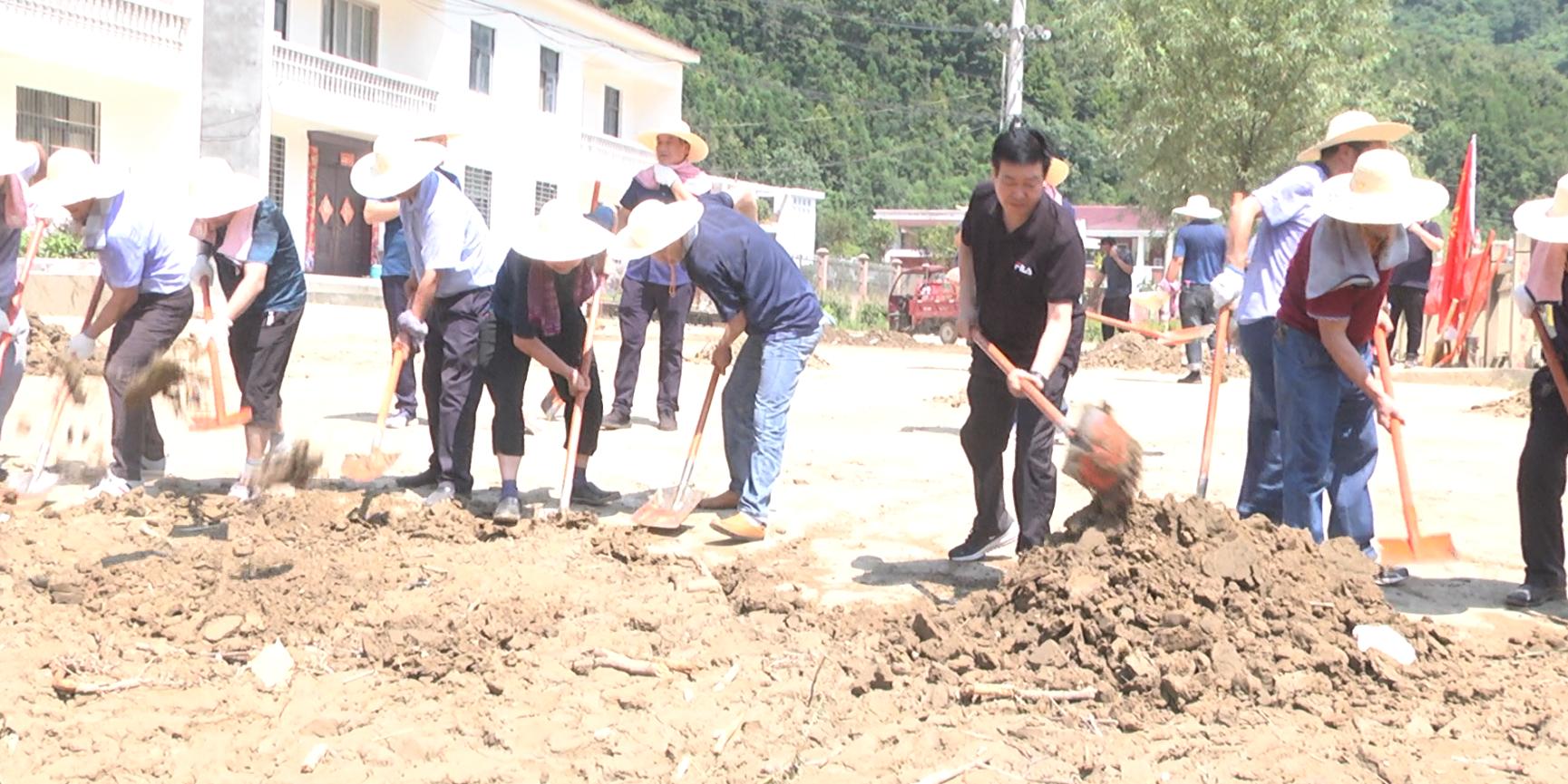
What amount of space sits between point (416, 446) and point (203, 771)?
4798 mm

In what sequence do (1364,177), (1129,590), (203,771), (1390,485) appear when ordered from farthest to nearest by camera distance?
(1390,485) < (1364,177) < (1129,590) < (203,771)

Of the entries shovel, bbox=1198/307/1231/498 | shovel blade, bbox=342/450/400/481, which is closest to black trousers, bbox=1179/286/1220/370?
shovel, bbox=1198/307/1231/498

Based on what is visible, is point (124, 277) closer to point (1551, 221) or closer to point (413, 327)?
point (413, 327)

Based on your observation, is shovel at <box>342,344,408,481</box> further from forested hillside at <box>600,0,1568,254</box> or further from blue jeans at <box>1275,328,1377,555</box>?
forested hillside at <box>600,0,1568,254</box>

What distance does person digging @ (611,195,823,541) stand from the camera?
21.0 ft

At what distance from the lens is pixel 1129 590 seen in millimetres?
4820

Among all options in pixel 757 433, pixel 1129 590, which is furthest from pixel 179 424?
pixel 1129 590

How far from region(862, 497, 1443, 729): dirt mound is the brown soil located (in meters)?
0.01

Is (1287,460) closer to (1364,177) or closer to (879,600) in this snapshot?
(1364,177)

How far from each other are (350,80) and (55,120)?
5.85 meters

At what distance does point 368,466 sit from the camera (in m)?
6.98

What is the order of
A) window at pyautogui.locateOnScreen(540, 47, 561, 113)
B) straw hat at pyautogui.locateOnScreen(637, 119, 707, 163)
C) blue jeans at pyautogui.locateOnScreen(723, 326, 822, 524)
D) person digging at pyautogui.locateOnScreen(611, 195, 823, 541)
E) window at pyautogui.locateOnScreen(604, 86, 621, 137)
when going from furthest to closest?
window at pyautogui.locateOnScreen(604, 86, 621, 137), window at pyautogui.locateOnScreen(540, 47, 561, 113), straw hat at pyautogui.locateOnScreen(637, 119, 707, 163), blue jeans at pyautogui.locateOnScreen(723, 326, 822, 524), person digging at pyautogui.locateOnScreen(611, 195, 823, 541)

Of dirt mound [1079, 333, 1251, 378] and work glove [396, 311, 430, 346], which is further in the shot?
dirt mound [1079, 333, 1251, 378]

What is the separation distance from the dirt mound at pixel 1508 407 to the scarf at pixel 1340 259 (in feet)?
26.3
